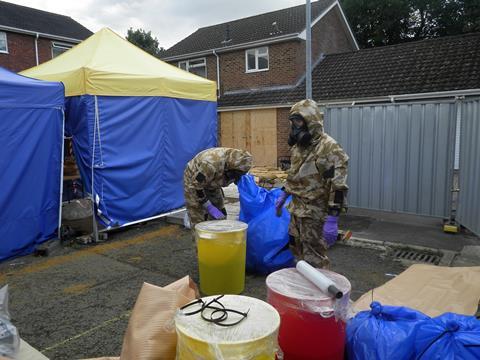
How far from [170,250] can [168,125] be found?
2.47 metres

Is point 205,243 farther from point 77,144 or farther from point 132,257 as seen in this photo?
point 77,144

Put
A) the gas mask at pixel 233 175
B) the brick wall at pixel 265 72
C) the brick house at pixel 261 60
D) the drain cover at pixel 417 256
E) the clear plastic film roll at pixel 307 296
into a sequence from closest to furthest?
the clear plastic film roll at pixel 307 296
the gas mask at pixel 233 175
the drain cover at pixel 417 256
the brick house at pixel 261 60
the brick wall at pixel 265 72

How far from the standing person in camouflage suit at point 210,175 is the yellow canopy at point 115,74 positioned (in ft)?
8.23

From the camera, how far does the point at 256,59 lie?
16547 mm

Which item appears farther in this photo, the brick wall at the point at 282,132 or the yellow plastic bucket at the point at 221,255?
the brick wall at the point at 282,132

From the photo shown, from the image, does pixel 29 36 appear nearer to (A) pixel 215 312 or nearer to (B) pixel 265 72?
(B) pixel 265 72

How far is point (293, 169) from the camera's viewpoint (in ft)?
12.2

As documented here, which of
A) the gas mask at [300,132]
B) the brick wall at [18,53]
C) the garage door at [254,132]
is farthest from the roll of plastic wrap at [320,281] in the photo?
the brick wall at [18,53]

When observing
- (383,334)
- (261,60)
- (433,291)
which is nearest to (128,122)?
(433,291)

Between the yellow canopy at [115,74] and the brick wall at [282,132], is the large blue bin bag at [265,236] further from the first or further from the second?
the brick wall at [282,132]

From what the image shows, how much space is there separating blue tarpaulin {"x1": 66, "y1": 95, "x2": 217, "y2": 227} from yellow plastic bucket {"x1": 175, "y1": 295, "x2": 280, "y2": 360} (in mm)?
4713

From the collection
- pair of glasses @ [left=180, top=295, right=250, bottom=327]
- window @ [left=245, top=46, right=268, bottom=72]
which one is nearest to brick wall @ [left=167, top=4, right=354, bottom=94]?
window @ [left=245, top=46, right=268, bottom=72]

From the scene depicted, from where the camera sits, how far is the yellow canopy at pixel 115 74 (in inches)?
226

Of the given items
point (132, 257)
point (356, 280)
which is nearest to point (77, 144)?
point (132, 257)
